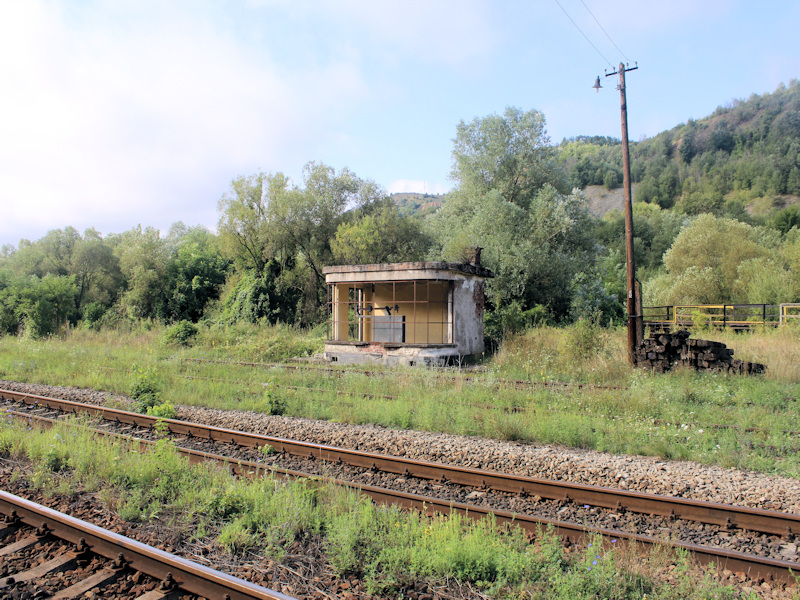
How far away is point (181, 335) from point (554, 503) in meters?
20.5

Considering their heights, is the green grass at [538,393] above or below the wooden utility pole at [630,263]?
below

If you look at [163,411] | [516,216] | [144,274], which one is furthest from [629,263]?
[144,274]

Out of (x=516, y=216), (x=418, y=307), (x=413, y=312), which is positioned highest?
(x=516, y=216)

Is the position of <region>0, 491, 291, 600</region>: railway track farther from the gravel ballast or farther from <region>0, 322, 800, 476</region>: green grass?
<region>0, 322, 800, 476</region>: green grass

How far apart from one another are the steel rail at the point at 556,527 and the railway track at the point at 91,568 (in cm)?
200

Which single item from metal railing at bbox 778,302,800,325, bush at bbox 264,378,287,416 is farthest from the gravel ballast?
metal railing at bbox 778,302,800,325

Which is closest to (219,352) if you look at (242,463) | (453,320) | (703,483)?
(453,320)

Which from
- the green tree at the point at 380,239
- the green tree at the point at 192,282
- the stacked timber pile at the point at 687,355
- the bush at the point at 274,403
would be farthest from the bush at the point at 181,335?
the stacked timber pile at the point at 687,355

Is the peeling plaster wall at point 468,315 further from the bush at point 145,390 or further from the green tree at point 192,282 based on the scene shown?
the green tree at point 192,282

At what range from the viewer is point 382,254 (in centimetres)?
3394

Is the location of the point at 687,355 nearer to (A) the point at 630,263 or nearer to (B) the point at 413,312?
(A) the point at 630,263

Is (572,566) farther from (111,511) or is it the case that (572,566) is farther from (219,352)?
(219,352)

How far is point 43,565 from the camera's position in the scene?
14.5ft

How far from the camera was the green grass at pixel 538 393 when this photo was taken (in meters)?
7.87
